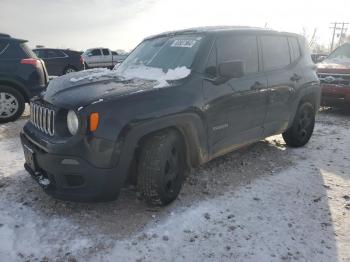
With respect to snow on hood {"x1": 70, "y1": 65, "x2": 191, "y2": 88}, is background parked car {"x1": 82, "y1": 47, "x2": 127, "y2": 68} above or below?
below

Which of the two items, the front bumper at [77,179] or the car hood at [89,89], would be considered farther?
the car hood at [89,89]

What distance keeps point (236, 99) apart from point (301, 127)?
2096mm

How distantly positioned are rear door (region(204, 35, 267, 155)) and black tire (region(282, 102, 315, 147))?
3.75ft

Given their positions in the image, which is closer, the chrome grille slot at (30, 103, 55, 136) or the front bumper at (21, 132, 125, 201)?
the front bumper at (21, 132, 125, 201)

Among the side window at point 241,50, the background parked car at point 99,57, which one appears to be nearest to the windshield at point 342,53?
the side window at point 241,50

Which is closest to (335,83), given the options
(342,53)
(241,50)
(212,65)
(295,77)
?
(342,53)

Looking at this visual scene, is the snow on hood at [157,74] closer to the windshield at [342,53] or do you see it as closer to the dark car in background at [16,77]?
the dark car in background at [16,77]

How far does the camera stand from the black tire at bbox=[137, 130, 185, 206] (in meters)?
3.42

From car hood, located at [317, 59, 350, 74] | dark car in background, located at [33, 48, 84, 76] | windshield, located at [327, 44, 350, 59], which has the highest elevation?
windshield, located at [327, 44, 350, 59]

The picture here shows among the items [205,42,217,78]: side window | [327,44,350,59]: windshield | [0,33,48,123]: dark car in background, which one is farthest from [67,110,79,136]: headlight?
[327,44,350,59]: windshield

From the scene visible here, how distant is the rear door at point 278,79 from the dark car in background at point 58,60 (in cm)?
1169

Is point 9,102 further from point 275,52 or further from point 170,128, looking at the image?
point 275,52

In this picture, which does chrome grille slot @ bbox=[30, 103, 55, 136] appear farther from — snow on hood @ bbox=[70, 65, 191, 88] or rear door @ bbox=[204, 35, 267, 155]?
rear door @ bbox=[204, 35, 267, 155]

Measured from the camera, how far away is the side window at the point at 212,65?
3.96m
